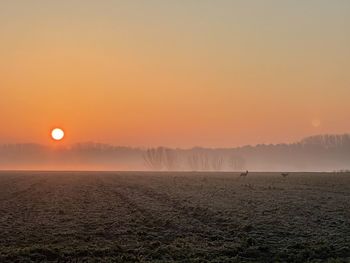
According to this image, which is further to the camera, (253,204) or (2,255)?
(253,204)

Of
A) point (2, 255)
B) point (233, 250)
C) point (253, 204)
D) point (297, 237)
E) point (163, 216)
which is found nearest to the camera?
point (2, 255)

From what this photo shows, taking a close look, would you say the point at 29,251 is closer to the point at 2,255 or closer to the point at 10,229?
the point at 2,255

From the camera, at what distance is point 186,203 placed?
36625 millimetres

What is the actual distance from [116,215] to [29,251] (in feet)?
36.9

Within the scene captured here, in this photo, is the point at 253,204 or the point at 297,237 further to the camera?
the point at 253,204

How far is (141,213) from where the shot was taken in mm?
30641

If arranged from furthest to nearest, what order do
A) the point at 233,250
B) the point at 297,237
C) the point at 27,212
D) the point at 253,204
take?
the point at 253,204 < the point at 27,212 < the point at 297,237 < the point at 233,250

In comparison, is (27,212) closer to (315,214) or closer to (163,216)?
(163,216)

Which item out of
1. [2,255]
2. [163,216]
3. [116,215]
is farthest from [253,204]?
[2,255]

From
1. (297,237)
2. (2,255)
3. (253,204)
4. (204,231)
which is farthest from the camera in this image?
(253,204)

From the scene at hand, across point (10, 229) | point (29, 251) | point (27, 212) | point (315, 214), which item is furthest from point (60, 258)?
point (315, 214)

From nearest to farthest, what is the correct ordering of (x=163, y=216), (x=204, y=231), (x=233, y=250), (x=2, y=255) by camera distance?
(x=2, y=255), (x=233, y=250), (x=204, y=231), (x=163, y=216)

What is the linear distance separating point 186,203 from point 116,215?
8.65 m

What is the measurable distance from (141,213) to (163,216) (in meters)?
2.35
